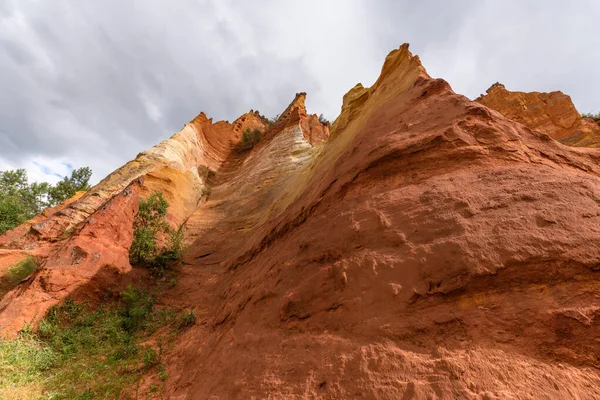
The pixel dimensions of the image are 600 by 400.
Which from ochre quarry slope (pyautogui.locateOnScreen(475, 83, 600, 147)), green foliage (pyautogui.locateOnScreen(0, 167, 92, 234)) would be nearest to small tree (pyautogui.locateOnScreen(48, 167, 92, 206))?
green foliage (pyautogui.locateOnScreen(0, 167, 92, 234))

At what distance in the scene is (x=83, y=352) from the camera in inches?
219

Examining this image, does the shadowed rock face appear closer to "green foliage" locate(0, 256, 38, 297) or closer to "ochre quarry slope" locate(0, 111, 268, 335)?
"ochre quarry slope" locate(0, 111, 268, 335)

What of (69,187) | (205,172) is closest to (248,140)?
(205,172)

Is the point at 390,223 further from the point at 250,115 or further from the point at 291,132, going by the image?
the point at 250,115

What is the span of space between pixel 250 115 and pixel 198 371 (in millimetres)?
29039

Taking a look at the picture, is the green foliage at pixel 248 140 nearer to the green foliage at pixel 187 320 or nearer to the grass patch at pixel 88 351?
the grass patch at pixel 88 351

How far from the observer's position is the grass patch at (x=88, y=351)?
4492 millimetres

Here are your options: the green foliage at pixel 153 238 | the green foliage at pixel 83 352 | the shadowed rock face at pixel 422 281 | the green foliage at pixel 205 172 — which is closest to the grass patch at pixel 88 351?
the green foliage at pixel 83 352

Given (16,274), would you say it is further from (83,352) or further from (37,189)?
(37,189)

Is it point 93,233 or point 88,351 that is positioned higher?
point 93,233

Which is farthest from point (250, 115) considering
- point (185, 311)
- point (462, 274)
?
point (462, 274)

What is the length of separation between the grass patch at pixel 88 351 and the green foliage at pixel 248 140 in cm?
1906

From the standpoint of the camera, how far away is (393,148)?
4.63 m

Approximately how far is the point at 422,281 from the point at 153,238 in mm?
9378
